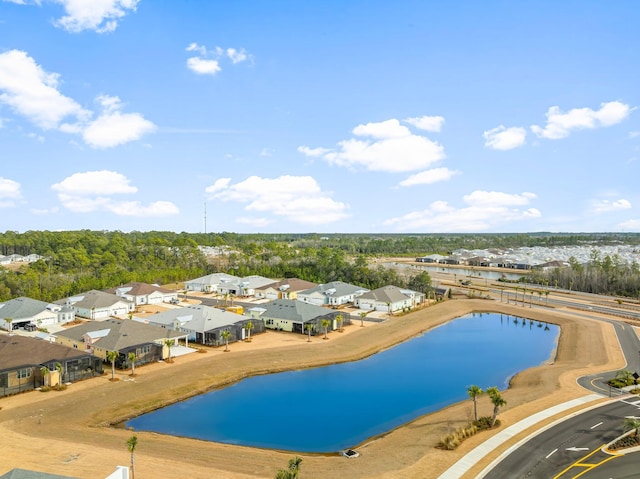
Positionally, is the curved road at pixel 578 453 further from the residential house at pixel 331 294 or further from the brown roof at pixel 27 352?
the residential house at pixel 331 294

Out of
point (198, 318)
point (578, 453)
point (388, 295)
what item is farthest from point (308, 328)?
point (578, 453)

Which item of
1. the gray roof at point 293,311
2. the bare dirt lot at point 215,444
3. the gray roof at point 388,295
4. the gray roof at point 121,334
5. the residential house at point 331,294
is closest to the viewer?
the bare dirt lot at point 215,444

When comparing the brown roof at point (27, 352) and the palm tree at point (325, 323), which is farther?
the palm tree at point (325, 323)

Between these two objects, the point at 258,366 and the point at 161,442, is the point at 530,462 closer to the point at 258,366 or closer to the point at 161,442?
the point at 161,442

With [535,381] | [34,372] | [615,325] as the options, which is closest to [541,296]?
[615,325]

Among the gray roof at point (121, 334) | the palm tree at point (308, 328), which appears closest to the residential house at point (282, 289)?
the palm tree at point (308, 328)

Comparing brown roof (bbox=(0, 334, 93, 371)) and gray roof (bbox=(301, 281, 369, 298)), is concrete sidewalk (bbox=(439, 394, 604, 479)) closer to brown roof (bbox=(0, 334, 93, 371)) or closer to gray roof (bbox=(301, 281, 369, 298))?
brown roof (bbox=(0, 334, 93, 371))

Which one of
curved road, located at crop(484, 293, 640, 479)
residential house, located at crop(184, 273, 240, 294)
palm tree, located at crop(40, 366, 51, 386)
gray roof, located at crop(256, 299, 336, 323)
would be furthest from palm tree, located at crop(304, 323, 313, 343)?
residential house, located at crop(184, 273, 240, 294)

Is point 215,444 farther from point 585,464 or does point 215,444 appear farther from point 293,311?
Result: point 293,311
